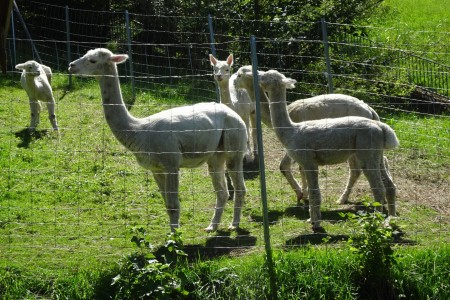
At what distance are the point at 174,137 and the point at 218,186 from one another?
41.0 inches

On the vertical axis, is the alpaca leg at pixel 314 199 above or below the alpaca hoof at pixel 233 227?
above

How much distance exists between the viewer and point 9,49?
1739cm

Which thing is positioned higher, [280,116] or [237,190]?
[280,116]

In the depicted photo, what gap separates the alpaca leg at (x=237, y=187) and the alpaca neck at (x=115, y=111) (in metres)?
1.33

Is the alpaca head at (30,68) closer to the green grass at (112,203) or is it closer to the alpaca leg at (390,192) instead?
the green grass at (112,203)

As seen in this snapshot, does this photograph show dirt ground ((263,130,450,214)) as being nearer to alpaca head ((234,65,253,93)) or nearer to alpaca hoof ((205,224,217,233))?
alpaca head ((234,65,253,93))

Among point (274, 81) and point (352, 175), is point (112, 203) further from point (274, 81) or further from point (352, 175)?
point (352, 175)

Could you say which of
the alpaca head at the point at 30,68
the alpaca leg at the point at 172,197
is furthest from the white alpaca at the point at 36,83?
the alpaca leg at the point at 172,197

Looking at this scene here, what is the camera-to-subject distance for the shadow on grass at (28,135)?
1270 cm

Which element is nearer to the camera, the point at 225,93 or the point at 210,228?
the point at 210,228

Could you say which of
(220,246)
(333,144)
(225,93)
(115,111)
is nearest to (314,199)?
(333,144)

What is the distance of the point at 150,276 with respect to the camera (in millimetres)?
7348

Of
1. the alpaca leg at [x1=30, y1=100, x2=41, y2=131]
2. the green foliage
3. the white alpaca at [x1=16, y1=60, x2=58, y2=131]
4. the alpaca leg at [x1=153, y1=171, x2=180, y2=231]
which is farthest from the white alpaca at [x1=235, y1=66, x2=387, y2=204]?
the white alpaca at [x1=16, y1=60, x2=58, y2=131]

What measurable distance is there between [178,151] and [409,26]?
50.0ft
